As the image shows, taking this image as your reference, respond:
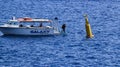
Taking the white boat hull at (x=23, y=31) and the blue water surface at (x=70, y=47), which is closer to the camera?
the blue water surface at (x=70, y=47)

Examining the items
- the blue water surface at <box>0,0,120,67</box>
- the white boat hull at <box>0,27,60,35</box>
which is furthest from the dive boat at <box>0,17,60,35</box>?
the blue water surface at <box>0,0,120,67</box>

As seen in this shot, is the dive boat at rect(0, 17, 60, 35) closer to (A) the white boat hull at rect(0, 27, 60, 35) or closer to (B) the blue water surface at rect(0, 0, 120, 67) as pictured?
(A) the white boat hull at rect(0, 27, 60, 35)

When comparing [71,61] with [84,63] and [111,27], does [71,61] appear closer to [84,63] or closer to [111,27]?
[84,63]

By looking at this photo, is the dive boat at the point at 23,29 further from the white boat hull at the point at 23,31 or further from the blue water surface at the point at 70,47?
the blue water surface at the point at 70,47

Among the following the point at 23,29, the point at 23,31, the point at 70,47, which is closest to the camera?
the point at 70,47

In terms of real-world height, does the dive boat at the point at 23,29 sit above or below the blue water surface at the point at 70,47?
above

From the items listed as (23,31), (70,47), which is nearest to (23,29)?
(23,31)

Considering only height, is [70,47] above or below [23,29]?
below

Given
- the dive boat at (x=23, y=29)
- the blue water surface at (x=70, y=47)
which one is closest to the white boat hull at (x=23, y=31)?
the dive boat at (x=23, y=29)

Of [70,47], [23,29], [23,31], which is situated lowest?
[70,47]

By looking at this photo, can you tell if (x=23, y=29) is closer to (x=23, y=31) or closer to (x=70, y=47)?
(x=23, y=31)

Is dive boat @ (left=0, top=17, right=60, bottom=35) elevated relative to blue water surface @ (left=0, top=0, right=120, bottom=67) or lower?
elevated

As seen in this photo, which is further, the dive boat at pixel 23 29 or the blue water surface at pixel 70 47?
the dive boat at pixel 23 29

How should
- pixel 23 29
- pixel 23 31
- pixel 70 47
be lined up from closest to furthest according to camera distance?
pixel 70 47 < pixel 23 29 < pixel 23 31
